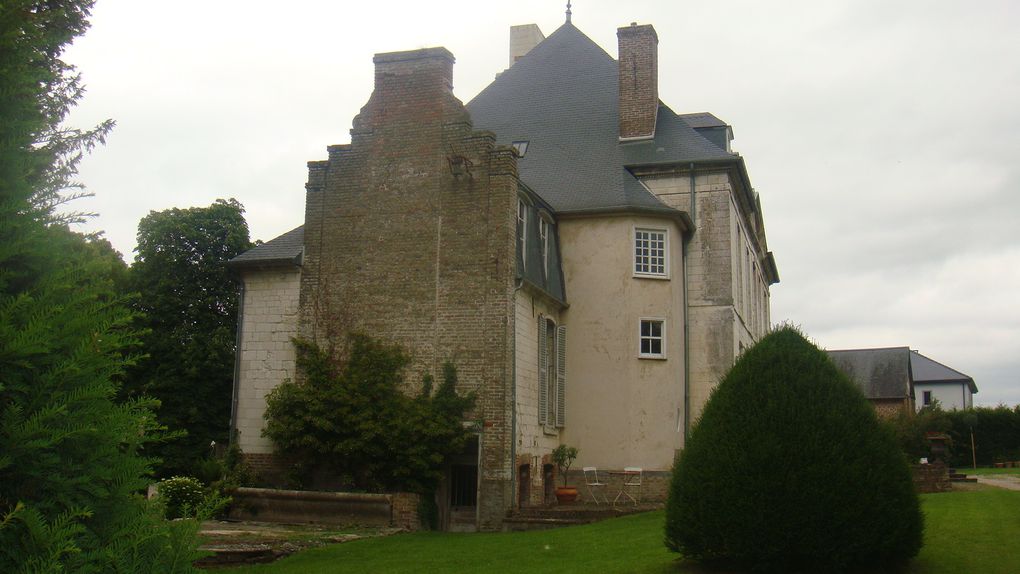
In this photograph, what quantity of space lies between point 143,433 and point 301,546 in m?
9.79

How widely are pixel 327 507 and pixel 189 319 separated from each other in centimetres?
1784

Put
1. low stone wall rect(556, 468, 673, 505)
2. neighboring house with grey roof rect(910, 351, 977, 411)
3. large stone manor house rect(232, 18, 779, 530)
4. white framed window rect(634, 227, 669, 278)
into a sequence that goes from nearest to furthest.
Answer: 1. large stone manor house rect(232, 18, 779, 530)
2. low stone wall rect(556, 468, 673, 505)
3. white framed window rect(634, 227, 669, 278)
4. neighboring house with grey roof rect(910, 351, 977, 411)

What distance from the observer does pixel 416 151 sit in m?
20.7

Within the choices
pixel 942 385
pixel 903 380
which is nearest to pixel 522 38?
pixel 903 380

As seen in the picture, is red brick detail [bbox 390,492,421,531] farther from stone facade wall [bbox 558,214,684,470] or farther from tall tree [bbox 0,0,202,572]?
tall tree [bbox 0,0,202,572]

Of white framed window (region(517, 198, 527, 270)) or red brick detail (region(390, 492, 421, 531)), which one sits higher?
white framed window (region(517, 198, 527, 270))

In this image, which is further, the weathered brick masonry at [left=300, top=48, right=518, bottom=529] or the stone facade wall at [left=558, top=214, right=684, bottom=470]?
the stone facade wall at [left=558, top=214, right=684, bottom=470]

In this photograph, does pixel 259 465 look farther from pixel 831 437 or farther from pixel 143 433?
pixel 143 433

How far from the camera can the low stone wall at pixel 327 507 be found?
1728 cm

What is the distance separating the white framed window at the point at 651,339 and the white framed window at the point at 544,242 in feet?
9.40

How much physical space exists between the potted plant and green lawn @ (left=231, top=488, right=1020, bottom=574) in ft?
13.7

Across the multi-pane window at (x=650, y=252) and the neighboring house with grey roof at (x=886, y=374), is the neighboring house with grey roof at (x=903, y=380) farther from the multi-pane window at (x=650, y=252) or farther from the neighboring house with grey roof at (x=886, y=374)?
the multi-pane window at (x=650, y=252)

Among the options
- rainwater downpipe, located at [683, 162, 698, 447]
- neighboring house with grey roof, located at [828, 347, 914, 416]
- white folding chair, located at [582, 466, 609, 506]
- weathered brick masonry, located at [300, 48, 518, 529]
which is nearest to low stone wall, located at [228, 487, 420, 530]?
weathered brick masonry, located at [300, 48, 518, 529]

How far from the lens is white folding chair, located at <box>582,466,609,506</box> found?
2236cm
